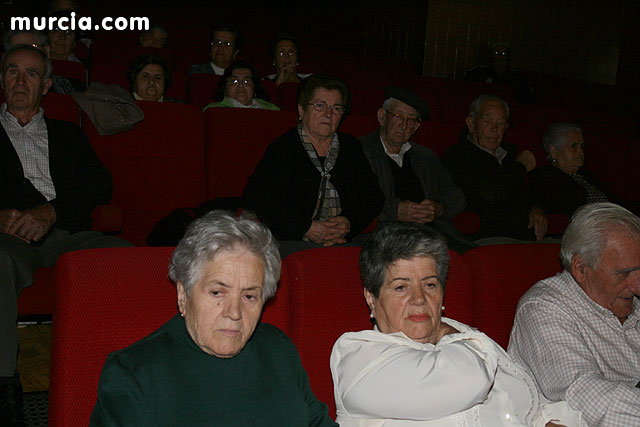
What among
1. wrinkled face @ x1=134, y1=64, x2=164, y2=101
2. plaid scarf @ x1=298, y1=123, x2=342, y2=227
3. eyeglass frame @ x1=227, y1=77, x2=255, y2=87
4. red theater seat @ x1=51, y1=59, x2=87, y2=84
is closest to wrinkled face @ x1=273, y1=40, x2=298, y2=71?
eyeglass frame @ x1=227, y1=77, x2=255, y2=87

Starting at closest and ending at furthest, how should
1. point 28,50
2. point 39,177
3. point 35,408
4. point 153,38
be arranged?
1. point 35,408
2. point 39,177
3. point 28,50
4. point 153,38

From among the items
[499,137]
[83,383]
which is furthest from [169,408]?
[499,137]

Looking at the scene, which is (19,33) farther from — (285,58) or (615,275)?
(615,275)

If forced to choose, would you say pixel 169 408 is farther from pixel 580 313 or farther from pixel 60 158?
pixel 60 158

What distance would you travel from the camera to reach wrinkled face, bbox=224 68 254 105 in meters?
3.14

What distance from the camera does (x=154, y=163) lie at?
2.56 metres

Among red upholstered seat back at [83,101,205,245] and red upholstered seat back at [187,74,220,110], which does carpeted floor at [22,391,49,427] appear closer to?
red upholstered seat back at [83,101,205,245]

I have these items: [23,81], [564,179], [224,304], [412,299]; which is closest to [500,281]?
[412,299]

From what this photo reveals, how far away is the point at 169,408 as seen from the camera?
1.06 meters

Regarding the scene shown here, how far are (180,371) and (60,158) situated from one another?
1321mm

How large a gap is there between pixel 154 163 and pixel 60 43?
151 centimetres

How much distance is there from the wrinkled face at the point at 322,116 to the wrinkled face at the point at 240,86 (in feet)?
3.07

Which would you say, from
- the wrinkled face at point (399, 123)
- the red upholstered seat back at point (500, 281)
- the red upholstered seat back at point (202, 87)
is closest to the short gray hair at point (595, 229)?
the red upholstered seat back at point (500, 281)

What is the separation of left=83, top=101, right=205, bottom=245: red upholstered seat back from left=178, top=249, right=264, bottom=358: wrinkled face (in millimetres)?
1447
